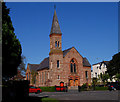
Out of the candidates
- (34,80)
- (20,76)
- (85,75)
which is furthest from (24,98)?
(34,80)

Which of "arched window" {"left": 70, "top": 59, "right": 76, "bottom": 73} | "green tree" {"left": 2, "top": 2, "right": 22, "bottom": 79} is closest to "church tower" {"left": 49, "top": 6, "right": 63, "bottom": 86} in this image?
"arched window" {"left": 70, "top": 59, "right": 76, "bottom": 73}

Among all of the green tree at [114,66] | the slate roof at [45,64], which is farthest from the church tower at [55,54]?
the green tree at [114,66]

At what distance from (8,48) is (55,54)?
4391 centimetres

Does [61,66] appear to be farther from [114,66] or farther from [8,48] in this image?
[8,48]

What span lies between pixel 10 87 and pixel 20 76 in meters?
42.5

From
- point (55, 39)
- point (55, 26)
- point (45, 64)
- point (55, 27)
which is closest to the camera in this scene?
point (55, 39)

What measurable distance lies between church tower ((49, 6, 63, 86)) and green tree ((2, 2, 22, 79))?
41.9 m

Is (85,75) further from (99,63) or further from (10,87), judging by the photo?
(10,87)

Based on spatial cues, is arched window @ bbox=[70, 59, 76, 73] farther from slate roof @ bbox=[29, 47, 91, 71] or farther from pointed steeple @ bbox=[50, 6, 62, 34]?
pointed steeple @ bbox=[50, 6, 62, 34]

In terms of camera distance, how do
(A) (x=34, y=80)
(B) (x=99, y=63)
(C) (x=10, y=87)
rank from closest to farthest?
1. (C) (x=10, y=87)
2. (A) (x=34, y=80)
3. (B) (x=99, y=63)

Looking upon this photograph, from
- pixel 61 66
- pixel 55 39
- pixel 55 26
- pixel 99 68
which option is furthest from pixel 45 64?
pixel 99 68

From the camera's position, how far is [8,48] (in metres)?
13.6

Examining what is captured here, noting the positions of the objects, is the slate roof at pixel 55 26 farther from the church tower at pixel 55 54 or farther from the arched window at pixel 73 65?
Result: the arched window at pixel 73 65

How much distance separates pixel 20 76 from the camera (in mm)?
59875
